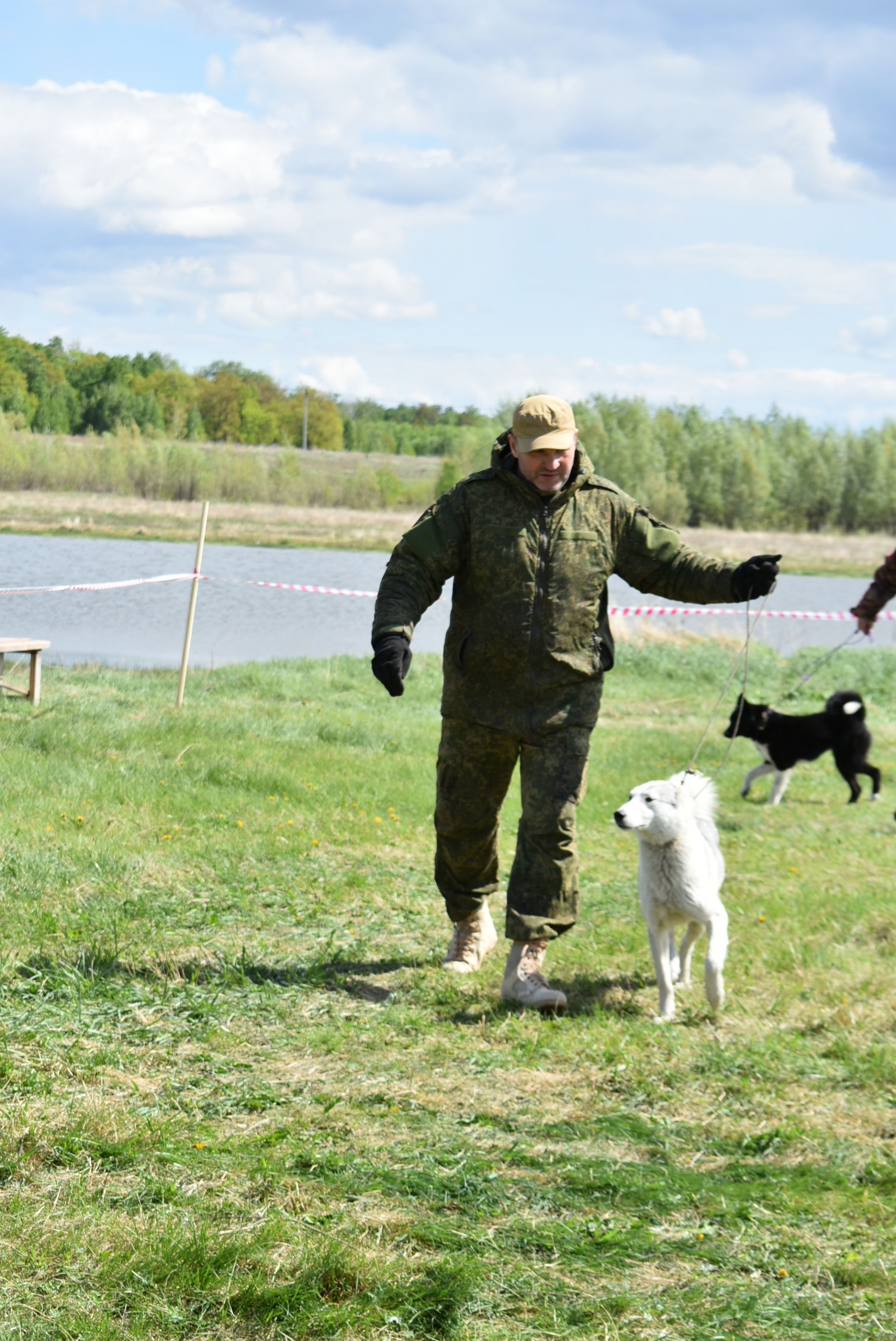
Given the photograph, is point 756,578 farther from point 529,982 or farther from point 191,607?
point 191,607

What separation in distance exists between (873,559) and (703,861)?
192 feet

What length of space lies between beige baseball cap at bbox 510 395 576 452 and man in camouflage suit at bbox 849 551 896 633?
9.81ft

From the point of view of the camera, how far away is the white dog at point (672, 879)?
5.11m

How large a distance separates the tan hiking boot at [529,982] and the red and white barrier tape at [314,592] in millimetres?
5359

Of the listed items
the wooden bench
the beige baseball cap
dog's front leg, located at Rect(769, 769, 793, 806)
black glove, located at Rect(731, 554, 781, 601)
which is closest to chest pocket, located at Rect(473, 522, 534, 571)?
the beige baseball cap

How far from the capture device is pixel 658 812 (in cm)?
514

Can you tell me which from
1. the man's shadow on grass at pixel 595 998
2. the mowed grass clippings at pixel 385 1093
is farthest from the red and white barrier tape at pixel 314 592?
the man's shadow on grass at pixel 595 998

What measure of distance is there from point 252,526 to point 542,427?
39.8 metres

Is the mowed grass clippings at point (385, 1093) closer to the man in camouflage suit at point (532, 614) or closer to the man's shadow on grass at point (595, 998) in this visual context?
the man's shadow on grass at point (595, 998)

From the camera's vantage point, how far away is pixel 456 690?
5.16m

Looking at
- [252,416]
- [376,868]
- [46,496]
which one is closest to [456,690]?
[376,868]

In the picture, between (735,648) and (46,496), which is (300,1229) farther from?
(46,496)

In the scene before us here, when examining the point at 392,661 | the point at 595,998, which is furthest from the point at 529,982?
the point at 392,661

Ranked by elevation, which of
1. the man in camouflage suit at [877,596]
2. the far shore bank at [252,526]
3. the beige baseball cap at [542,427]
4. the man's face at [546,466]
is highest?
the beige baseball cap at [542,427]
